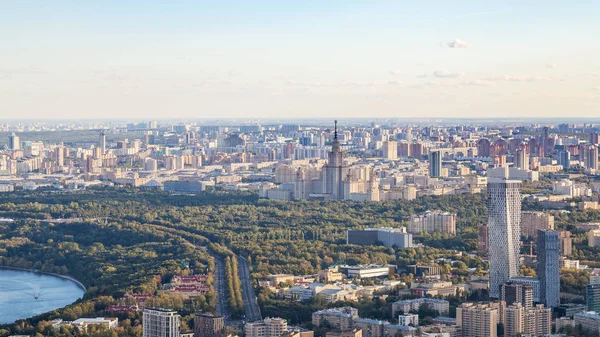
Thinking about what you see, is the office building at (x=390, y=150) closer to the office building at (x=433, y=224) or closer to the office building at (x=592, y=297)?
the office building at (x=433, y=224)

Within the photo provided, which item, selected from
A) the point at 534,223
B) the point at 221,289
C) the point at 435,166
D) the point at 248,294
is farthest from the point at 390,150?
the point at 248,294

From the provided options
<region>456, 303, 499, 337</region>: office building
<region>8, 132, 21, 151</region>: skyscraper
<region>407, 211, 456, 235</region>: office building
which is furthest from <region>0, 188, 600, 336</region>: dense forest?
<region>8, 132, 21, 151</region>: skyscraper

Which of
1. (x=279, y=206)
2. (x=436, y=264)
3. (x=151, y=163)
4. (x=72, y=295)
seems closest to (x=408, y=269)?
(x=436, y=264)

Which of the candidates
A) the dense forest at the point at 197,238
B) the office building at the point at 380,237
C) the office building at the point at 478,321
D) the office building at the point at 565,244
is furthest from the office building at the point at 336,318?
the office building at the point at 380,237

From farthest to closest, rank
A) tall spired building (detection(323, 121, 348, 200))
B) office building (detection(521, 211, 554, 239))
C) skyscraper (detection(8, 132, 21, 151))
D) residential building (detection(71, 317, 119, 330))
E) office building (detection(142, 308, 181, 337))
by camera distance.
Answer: skyscraper (detection(8, 132, 21, 151)), tall spired building (detection(323, 121, 348, 200)), office building (detection(521, 211, 554, 239)), residential building (detection(71, 317, 119, 330)), office building (detection(142, 308, 181, 337))

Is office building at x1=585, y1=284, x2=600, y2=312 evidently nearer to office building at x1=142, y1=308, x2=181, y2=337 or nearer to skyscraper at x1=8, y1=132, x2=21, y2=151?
office building at x1=142, y1=308, x2=181, y2=337
